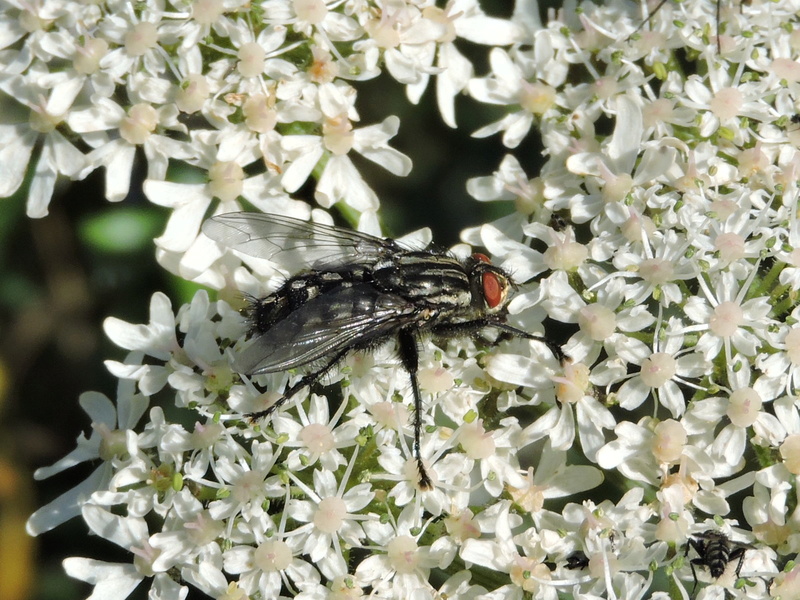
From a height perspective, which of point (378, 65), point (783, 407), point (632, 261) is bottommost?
point (783, 407)

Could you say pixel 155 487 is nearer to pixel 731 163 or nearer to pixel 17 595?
pixel 17 595

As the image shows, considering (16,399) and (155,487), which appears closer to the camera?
(155,487)

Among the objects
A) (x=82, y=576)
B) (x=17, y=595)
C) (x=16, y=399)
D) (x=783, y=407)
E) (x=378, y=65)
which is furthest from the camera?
(x=16, y=399)

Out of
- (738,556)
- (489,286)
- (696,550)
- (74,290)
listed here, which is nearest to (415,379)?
(489,286)

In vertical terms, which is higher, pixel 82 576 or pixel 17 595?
pixel 82 576

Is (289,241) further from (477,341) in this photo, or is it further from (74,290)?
(74,290)

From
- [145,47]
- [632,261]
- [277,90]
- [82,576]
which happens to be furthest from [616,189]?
[82,576]

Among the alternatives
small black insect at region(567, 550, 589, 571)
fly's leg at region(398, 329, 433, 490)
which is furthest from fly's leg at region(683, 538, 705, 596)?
fly's leg at region(398, 329, 433, 490)
